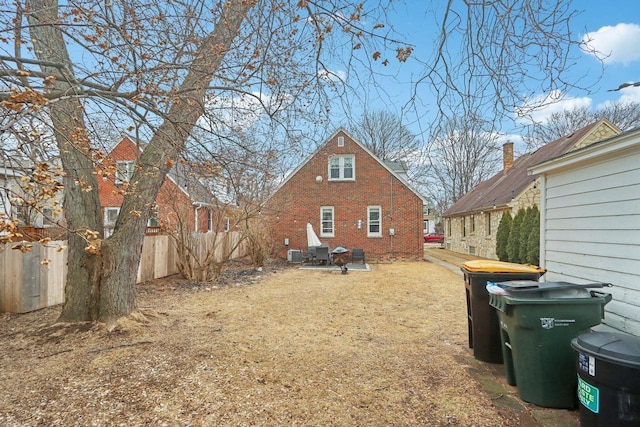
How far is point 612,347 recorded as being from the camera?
94.9 inches

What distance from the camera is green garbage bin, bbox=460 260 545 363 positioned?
4.32 meters

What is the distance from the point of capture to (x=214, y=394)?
11.7 ft

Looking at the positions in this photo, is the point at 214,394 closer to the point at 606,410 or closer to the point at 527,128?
the point at 606,410

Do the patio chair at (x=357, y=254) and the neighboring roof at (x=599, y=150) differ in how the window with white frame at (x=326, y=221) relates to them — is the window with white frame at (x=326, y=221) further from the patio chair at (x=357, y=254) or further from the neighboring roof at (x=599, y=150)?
the neighboring roof at (x=599, y=150)

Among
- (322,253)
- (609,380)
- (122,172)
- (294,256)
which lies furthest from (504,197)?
(122,172)

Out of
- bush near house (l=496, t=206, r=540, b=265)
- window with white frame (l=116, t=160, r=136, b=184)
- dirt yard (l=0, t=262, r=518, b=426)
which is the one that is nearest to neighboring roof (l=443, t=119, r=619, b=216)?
bush near house (l=496, t=206, r=540, b=265)

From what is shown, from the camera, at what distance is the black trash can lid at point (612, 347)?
2.29m

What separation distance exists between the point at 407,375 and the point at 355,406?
97 cm

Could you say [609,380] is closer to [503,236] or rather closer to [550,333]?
[550,333]

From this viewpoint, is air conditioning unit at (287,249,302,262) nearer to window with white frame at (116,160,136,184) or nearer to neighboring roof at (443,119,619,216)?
neighboring roof at (443,119,619,216)

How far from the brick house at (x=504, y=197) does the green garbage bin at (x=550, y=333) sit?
11461 millimetres

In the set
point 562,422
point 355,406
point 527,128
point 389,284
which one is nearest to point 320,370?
point 355,406

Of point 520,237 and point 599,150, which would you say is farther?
point 520,237

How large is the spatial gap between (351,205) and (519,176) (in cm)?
895
